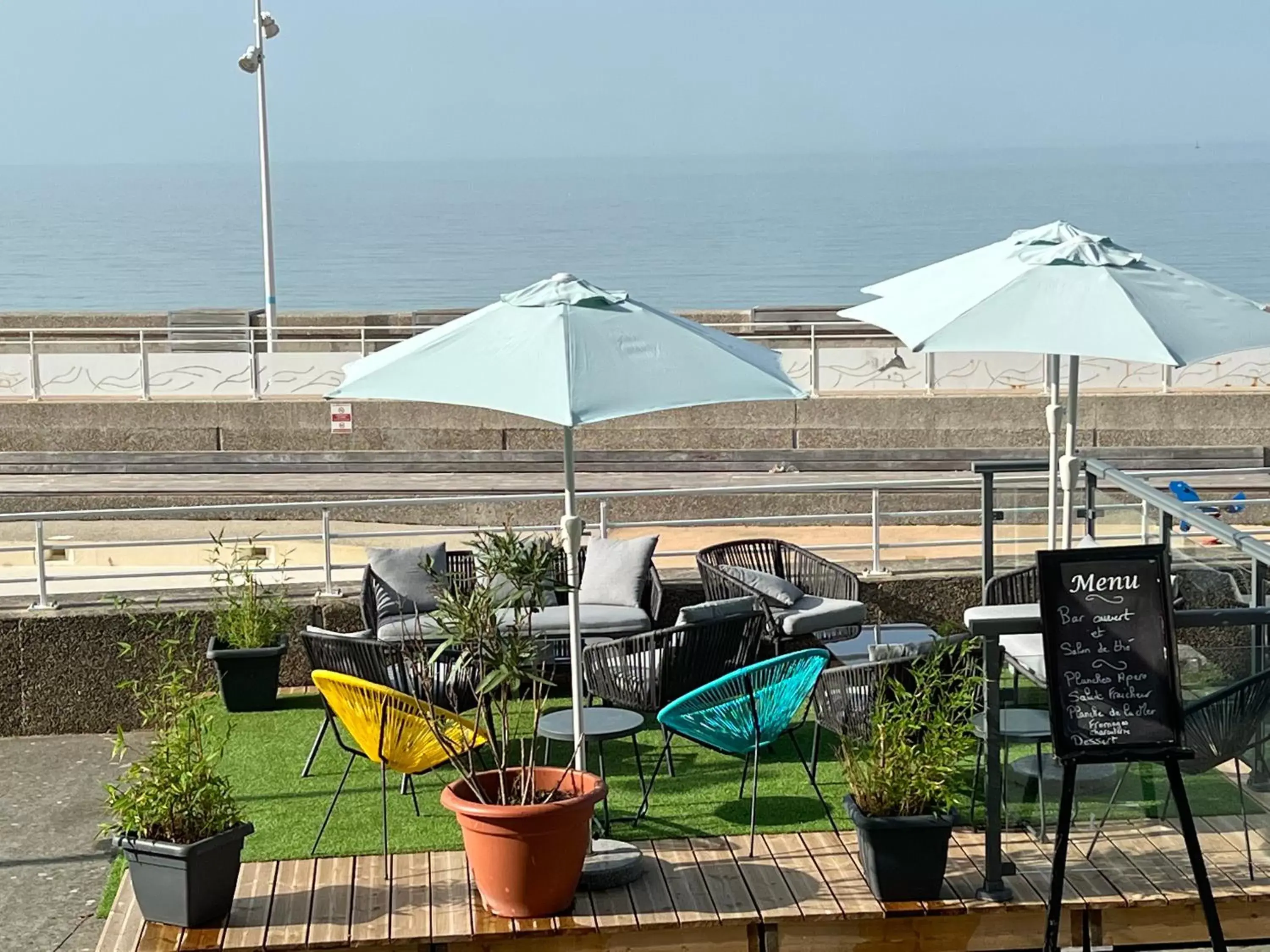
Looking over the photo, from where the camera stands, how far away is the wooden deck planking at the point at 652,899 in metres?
6.08

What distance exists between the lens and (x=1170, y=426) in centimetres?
1859

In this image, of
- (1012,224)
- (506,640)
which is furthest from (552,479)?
(1012,224)

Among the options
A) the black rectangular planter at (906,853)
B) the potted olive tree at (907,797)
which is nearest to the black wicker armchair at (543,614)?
the potted olive tree at (907,797)

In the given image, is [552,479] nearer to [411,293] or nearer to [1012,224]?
[411,293]

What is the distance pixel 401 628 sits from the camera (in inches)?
360

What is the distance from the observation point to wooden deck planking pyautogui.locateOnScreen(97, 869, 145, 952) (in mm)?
5988

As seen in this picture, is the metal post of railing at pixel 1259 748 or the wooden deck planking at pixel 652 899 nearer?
the metal post of railing at pixel 1259 748

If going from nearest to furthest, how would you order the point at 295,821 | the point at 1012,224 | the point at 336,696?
the point at 336,696
the point at 295,821
the point at 1012,224

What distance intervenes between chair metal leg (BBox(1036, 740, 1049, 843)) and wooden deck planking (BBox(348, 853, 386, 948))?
89.7 inches

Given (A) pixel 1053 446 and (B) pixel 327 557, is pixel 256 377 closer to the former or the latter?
(B) pixel 327 557

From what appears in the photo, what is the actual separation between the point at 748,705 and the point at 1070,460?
2.15m

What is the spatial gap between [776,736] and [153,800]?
2710 millimetres

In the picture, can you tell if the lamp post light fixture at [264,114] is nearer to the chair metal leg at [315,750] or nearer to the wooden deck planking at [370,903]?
the chair metal leg at [315,750]

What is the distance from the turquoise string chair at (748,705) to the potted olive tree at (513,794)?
792 millimetres
